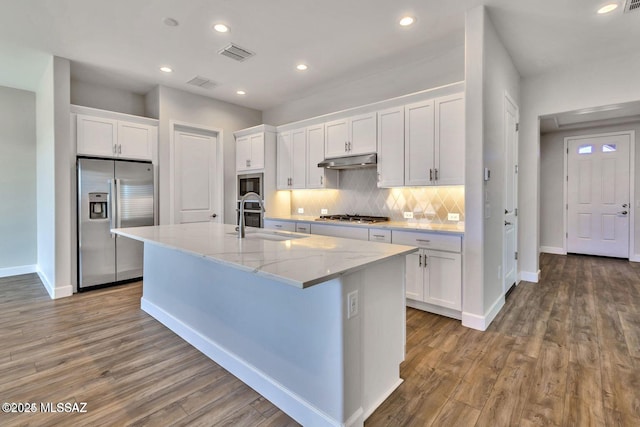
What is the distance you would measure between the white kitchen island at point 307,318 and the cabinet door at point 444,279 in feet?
4.21

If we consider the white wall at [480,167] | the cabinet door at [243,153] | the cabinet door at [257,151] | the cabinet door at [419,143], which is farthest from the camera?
the cabinet door at [243,153]

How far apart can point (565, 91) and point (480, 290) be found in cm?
304

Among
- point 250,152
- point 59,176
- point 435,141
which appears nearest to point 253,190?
point 250,152

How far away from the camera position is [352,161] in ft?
13.2

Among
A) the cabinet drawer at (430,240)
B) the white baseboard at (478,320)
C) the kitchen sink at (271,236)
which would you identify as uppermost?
the kitchen sink at (271,236)

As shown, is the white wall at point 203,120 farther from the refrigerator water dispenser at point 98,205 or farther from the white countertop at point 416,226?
the white countertop at point 416,226

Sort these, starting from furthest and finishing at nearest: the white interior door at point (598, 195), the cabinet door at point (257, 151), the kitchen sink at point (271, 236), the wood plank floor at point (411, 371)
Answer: the white interior door at point (598, 195) → the cabinet door at point (257, 151) → the kitchen sink at point (271, 236) → the wood plank floor at point (411, 371)

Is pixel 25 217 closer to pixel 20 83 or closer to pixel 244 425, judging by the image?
pixel 20 83

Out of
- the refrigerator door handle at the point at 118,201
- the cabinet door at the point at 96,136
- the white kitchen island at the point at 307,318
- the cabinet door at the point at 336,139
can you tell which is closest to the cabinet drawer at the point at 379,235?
the cabinet door at the point at 336,139

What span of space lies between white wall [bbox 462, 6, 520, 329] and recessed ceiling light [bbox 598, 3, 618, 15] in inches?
31.7

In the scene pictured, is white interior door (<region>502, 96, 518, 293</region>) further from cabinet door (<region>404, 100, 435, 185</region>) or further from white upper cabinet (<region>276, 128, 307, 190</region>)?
white upper cabinet (<region>276, 128, 307, 190</region>)

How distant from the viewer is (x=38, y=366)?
2.27m

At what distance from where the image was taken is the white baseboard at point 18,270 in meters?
4.67

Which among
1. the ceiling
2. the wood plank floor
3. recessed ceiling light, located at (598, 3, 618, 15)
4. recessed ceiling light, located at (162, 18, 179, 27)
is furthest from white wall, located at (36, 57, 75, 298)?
recessed ceiling light, located at (598, 3, 618, 15)
